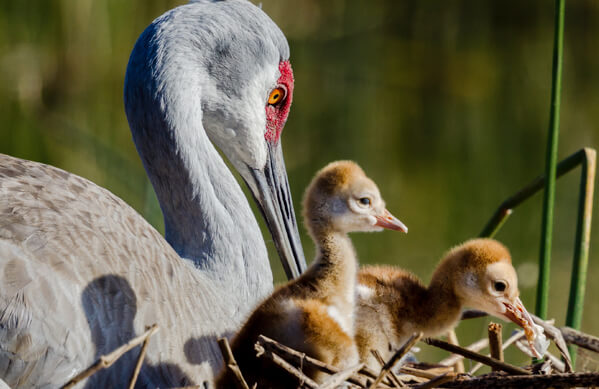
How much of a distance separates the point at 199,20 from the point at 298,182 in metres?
3.10

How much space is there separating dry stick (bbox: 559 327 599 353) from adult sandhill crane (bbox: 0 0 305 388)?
2.36ft

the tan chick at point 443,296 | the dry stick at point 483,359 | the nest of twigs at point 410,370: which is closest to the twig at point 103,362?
the nest of twigs at point 410,370

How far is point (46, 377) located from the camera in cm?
A: 162

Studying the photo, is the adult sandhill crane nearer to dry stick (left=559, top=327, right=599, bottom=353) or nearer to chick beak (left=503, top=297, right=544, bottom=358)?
chick beak (left=503, top=297, right=544, bottom=358)

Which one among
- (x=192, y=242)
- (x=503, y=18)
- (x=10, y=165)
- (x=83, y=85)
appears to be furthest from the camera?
(x=503, y=18)

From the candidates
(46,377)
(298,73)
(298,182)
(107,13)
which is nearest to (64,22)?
(107,13)

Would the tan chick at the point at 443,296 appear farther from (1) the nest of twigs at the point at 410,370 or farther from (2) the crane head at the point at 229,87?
(2) the crane head at the point at 229,87

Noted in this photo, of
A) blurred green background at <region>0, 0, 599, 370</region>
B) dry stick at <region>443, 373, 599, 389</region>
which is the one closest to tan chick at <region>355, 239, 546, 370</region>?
dry stick at <region>443, 373, 599, 389</region>

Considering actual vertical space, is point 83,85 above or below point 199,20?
below

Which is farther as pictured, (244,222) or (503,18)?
(503,18)

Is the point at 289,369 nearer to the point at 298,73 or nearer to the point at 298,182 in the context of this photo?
the point at 298,182

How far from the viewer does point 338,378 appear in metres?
1.55

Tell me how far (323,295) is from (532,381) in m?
0.44

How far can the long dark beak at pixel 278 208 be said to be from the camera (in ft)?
7.96
